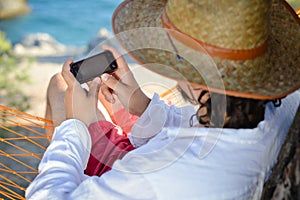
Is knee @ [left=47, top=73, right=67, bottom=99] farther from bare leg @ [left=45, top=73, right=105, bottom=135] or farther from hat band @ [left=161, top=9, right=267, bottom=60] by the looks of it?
hat band @ [left=161, top=9, right=267, bottom=60]

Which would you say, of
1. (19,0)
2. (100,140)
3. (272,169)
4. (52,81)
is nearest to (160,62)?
(272,169)

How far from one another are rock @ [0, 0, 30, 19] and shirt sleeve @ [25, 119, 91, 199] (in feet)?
14.8

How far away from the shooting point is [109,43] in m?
1.20

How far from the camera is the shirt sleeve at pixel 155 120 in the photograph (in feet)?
3.87

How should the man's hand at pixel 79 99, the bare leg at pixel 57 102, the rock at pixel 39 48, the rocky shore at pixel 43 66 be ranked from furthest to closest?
1. the rock at pixel 39 48
2. the rocky shore at pixel 43 66
3. the bare leg at pixel 57 102
4. the man's hand at pixel 79 99

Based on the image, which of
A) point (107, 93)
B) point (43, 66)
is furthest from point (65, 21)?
point (107, 93)

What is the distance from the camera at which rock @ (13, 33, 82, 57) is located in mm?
4317

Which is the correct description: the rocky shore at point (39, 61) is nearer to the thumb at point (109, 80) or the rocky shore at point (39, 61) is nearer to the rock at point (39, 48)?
the rock at point (39, 48)

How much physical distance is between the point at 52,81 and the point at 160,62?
55 centimetres

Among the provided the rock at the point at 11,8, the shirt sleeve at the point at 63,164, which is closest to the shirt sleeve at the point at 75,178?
the shirt sleeve at the point at 63,164

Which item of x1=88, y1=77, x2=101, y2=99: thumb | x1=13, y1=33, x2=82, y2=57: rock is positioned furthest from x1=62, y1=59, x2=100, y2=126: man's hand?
x1=13, y1=33, x2=82, y2=57: rock

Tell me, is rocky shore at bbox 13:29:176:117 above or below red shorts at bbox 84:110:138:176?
below

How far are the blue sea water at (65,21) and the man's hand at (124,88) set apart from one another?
4015mm

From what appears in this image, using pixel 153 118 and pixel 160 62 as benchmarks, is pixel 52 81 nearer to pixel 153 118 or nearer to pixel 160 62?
pixel 153 118
